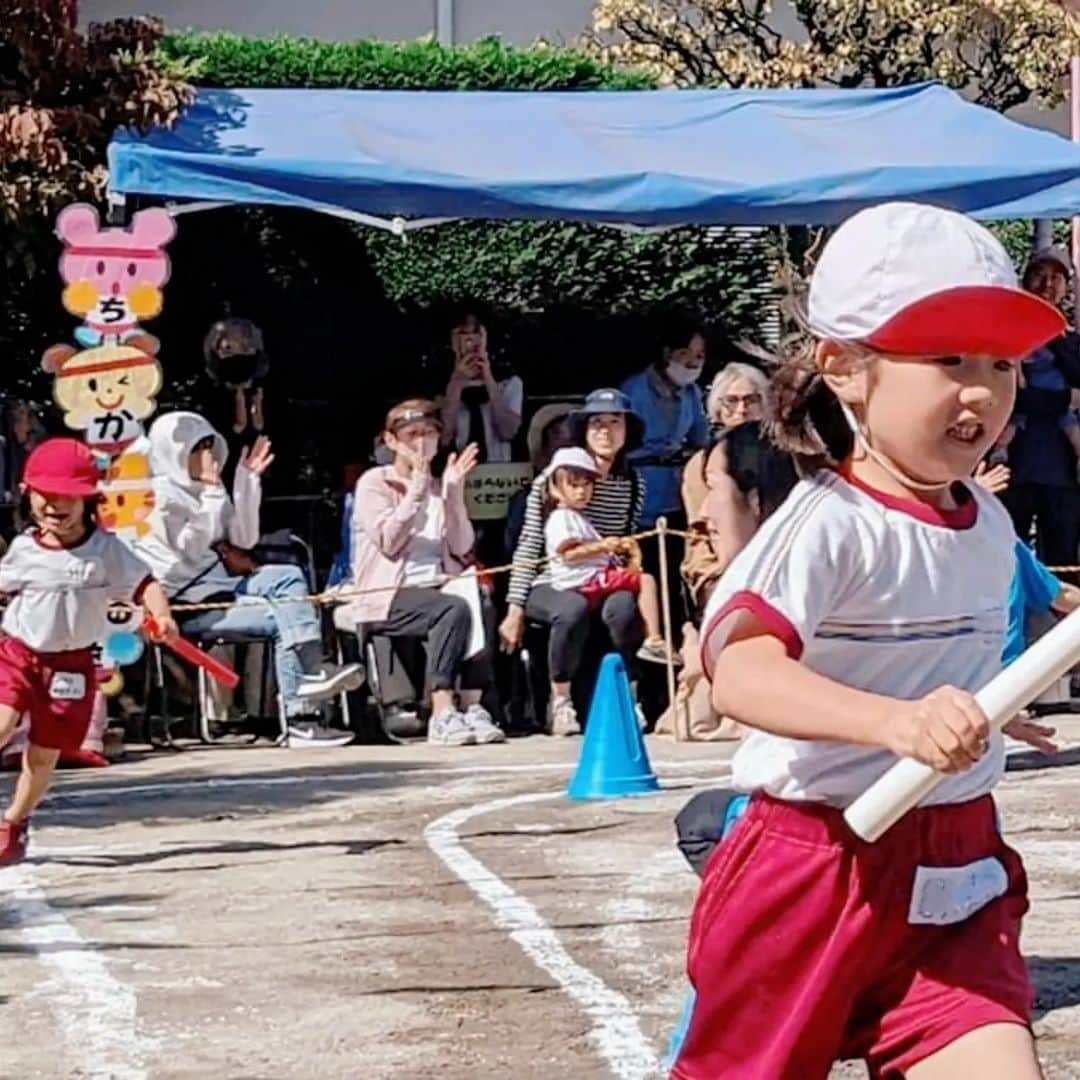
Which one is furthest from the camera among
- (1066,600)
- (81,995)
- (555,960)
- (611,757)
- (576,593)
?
(576,593)

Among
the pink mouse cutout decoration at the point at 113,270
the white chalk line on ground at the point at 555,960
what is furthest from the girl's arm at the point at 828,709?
the pink mouse cutout decoration at the point at 113,270

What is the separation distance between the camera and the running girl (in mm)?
3949

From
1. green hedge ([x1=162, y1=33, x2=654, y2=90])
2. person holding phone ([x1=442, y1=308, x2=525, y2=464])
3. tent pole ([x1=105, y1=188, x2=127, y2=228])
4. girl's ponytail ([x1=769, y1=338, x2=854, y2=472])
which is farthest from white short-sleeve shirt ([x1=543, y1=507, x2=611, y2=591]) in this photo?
girl's ponytail ([x1=769, y1=338, x2=854, y2=472])

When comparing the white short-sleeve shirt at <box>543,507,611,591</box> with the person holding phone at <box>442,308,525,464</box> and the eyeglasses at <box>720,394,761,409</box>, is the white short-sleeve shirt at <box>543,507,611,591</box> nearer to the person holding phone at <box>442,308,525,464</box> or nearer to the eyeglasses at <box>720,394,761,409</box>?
the person holding phone at <box>442,308,525,464</box>

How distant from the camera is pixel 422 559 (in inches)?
530

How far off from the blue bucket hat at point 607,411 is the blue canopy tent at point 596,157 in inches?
35.6

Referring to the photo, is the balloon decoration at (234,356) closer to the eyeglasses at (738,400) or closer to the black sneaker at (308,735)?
the black sneaker at (308,735)

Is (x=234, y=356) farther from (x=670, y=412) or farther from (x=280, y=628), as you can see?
(x=670, y=412)

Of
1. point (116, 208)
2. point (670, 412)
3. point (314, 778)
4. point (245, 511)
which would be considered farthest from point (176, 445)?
point (670, 412)

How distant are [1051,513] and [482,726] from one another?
3145mm

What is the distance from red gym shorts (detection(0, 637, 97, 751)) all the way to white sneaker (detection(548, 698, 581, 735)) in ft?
Answer: 14.2

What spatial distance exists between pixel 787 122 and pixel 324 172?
3280 mm

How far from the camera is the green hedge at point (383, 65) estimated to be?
1639 centimetres

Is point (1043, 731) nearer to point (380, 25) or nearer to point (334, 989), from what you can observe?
point (334, 989)
